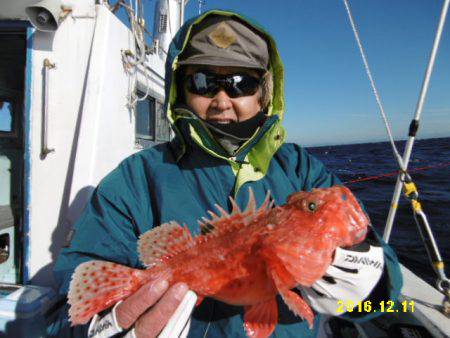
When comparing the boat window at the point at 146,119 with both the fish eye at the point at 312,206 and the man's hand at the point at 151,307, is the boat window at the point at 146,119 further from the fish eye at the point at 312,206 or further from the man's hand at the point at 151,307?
the fish eye at the point at 312,206

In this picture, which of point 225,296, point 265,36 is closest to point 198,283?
point 225,296

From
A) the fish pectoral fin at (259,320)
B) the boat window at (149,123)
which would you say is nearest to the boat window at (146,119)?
the boat window at (149,123)

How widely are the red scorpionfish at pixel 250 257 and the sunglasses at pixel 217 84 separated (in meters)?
1.17

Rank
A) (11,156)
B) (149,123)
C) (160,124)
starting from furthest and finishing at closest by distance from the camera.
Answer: (160,124) < (149,123) < (11,156)

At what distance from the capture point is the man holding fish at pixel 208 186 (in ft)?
6.15

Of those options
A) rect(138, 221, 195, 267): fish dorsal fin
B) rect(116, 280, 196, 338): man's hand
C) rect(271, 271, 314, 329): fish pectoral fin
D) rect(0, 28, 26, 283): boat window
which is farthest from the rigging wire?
rect(271, 271, 314, 329): fish pectoral fin

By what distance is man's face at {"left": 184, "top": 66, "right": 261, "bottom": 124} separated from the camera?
2539 mm

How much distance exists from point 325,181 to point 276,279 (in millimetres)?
1223

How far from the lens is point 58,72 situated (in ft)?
11.2

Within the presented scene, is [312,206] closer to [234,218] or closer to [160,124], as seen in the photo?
[234,218]

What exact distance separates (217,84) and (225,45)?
0.37 metres

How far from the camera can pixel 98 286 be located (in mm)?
1885

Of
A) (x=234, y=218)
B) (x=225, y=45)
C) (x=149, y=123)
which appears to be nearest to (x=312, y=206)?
(x=234, y=218)

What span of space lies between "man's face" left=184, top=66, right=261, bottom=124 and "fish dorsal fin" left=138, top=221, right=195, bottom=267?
3.66ft
